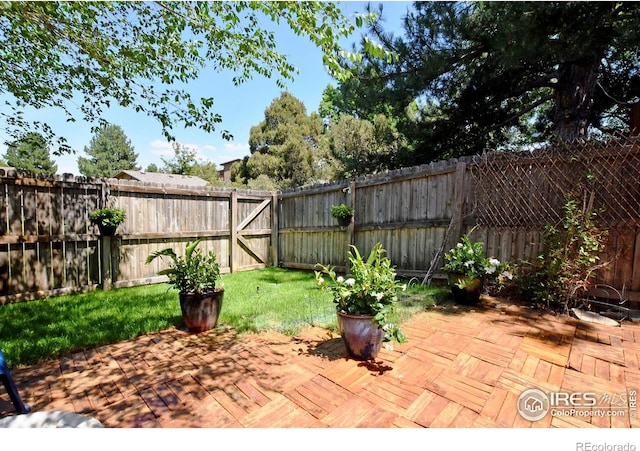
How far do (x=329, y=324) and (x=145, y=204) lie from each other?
4.26m

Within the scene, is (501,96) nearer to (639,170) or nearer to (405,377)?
(639,170)

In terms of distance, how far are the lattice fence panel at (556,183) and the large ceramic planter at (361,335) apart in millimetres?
2686

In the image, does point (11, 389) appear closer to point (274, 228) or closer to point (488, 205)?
point (488, 205)

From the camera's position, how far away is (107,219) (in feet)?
14.8

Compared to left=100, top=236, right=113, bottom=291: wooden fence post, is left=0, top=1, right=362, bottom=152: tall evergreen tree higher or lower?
higher

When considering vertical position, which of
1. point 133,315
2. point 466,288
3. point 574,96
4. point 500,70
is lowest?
point 133,315

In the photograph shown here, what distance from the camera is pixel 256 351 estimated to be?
2.34 metres

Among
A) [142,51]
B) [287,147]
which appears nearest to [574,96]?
[142,51]

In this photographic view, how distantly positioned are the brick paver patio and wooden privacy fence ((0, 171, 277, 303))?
9.15 feet

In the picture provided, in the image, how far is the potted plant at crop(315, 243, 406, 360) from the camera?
203 centimetres

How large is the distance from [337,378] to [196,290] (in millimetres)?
1626

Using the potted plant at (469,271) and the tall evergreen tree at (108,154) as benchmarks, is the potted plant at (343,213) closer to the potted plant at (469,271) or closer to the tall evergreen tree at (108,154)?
the potted plant at (469,271)

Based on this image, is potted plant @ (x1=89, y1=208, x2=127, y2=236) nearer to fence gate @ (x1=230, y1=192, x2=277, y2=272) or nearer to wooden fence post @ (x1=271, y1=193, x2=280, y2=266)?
fence gate @ (x1=230, y1=192, x2=277, y2=272)

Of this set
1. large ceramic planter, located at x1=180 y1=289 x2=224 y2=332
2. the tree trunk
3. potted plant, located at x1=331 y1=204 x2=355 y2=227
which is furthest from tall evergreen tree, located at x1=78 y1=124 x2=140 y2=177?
the tree trunk
